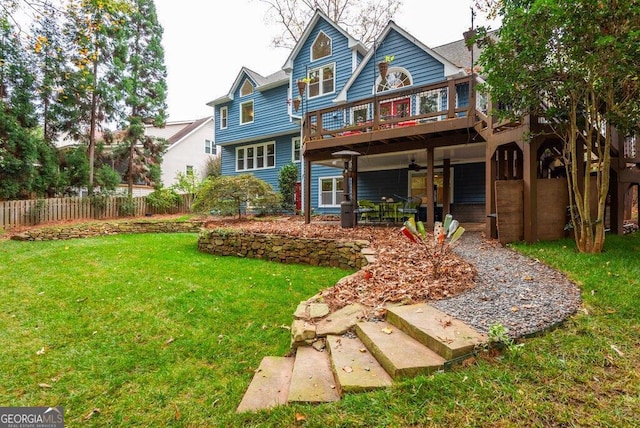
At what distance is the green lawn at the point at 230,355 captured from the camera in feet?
6.09

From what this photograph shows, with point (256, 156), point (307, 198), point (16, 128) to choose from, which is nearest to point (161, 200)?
point (256, 156)

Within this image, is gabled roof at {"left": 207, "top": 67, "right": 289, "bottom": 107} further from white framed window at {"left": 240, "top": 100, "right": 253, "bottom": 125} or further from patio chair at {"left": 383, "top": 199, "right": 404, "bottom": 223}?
patio chair at {"left": 383, "top": 199, "right": 404, "bottom": 223}

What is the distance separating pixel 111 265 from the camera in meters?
6.69

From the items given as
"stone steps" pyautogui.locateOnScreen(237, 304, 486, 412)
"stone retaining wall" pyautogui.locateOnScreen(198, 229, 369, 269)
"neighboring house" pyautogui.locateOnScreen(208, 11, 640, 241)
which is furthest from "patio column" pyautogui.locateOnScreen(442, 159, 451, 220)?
"stone steps" pyautogui.locateOnScreen(237, 304, 486, 412)

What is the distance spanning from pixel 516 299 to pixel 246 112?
1747 cm

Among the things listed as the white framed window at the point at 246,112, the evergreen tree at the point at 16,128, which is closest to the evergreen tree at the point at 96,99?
the evergreen tree at the point at 16,128

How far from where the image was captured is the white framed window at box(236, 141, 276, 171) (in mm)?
17547

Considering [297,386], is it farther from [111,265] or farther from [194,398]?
[111,265]

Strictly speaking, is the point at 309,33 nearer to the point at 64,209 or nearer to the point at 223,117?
the point at 223,117

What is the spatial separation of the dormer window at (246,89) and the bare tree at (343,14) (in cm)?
405

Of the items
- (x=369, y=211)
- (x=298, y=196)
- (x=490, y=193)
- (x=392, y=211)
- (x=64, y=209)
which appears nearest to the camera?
(x=490, y=193)

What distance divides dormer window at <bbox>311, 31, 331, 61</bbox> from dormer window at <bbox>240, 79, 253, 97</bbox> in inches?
180

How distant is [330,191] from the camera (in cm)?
1516

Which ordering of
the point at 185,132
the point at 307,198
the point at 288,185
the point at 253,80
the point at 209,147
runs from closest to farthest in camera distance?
the point at 307,198 < the point at 288,185 < the point at 253,80 < the point at 185,132 < the point at 209,147
